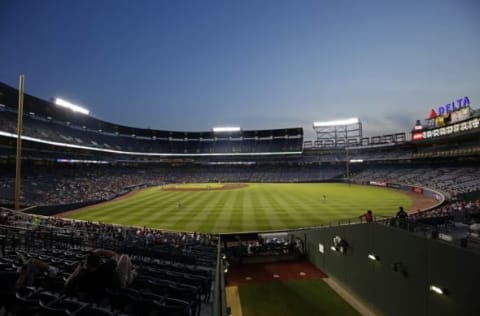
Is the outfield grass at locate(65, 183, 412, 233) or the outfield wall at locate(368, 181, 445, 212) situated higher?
the outfield wall at locate(368, 181, 445, 212)

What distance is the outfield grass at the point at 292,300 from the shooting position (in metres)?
11.3

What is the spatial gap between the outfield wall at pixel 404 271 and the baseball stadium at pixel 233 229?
0.16 feet

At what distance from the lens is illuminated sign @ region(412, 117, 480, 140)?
3878 centimetres

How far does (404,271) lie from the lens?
30.6ft

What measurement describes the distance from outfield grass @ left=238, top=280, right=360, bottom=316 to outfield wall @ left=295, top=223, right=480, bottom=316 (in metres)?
1.11

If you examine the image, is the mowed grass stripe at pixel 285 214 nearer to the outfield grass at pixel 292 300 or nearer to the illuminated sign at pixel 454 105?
the outfield grass at pixel 292 300

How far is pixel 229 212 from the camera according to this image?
2856cm

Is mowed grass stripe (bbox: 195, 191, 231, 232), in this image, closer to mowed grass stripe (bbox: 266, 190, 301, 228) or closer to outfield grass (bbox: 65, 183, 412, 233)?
outfield grass (bbox: 65, 183, 412, 233)

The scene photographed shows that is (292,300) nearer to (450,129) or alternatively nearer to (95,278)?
(95,278)

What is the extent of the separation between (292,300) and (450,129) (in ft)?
157

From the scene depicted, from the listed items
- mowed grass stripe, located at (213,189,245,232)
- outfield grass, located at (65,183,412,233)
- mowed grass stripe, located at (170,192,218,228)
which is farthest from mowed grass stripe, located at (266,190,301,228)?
mowed grass stripe, located at (170,192,218,228)

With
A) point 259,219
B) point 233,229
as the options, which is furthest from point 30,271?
point 259,219

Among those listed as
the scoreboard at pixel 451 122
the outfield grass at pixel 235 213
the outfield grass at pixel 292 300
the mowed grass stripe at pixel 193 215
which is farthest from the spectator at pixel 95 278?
the scoreboard at pixel 451 122

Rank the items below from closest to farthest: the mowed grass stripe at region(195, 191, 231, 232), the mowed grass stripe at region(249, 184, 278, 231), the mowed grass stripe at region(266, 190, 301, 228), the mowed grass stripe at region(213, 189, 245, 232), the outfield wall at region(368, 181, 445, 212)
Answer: the mowed grass stripe at region(249, 184, 278, 231), the mowed grass stripe at region(195, 191, 231, 232), the mowed grass stripe at region(213, 189, 245, 232), the mowed grass stripe at region(266, 190, 301, 228), the outfield wall at region(368, 181, 445, 212)
